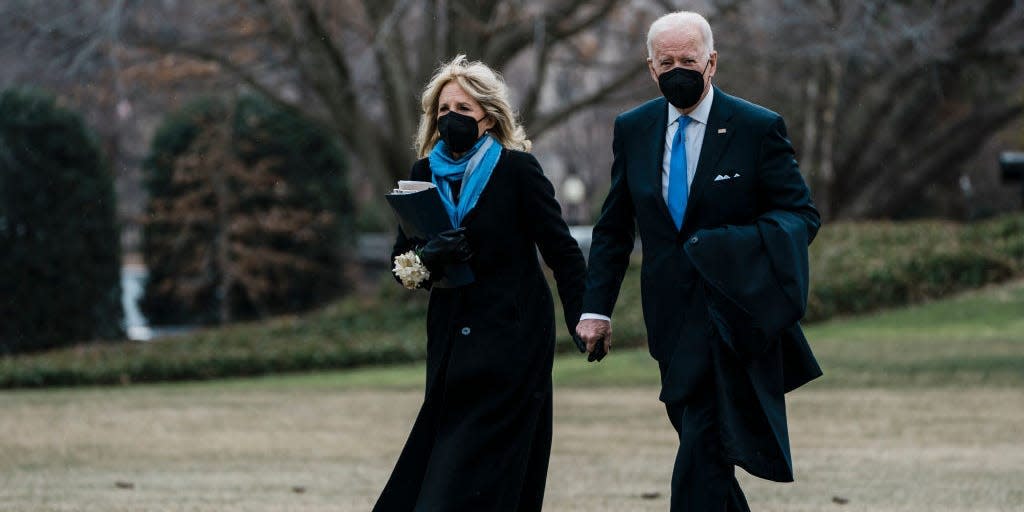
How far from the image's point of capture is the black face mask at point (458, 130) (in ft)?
18.0

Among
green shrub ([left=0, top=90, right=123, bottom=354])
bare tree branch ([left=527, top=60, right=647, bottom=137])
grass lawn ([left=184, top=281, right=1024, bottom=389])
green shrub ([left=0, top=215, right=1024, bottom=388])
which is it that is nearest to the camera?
grass lawn ([left=184, top=281, right=1024, bottom=389])

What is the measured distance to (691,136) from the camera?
5148 millimetres

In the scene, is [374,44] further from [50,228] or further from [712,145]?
[712,145]

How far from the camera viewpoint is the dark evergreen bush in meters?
22.8

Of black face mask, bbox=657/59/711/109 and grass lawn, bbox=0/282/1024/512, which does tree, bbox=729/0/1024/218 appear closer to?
grass lawn, bbox=0/282/1024/512

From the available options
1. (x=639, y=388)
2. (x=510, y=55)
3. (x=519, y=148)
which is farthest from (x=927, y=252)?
(x=519, y=148)

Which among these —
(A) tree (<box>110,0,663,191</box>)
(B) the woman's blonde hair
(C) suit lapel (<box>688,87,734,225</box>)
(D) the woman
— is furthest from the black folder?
(A) tree (<box>110,0,663,191</box>)

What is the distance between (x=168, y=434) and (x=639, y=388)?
480 centimetres

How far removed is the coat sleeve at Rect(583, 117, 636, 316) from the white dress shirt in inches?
5.9

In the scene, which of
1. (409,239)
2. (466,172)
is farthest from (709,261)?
(409,239)

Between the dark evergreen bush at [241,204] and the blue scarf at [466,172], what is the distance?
56.5 feet

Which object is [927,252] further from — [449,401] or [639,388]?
[449,401]

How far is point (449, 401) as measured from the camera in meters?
5.45

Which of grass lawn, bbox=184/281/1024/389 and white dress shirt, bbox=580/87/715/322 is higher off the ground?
white dress shirt, bbox=580/87/715/322
